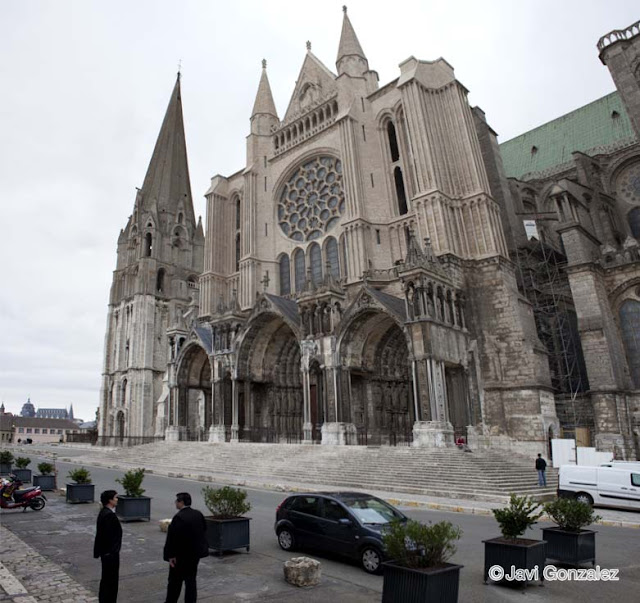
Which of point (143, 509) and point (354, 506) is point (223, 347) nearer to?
point (143, 509)

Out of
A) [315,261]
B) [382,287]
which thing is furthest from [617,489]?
[315,261]

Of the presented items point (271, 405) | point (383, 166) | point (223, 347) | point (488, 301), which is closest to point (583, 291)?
point (488, 301)

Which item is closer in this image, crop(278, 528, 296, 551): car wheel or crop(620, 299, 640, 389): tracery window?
crop(278, 528, 296, 551): car wheel

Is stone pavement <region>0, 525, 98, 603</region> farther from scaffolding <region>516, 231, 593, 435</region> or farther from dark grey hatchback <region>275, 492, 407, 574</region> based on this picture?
scaffolding <region>516, 231, 593, 435</region>

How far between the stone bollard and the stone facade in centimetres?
1314

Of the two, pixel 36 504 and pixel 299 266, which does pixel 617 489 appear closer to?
pixel 36 504

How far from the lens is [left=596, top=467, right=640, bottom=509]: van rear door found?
12453 mm

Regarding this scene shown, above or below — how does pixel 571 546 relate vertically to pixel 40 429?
below

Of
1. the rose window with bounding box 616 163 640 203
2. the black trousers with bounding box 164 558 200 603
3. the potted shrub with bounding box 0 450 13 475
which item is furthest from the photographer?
the rose window with bounding box 616 163 640 203

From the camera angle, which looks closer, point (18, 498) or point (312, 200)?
point (18, 498)

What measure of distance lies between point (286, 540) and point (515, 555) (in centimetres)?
365

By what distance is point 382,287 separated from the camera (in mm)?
25391

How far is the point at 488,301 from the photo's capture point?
2284cm

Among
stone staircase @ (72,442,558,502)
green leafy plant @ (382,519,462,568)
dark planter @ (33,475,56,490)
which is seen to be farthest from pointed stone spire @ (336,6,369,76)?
green leafy plant @ (382,519,462,568)
